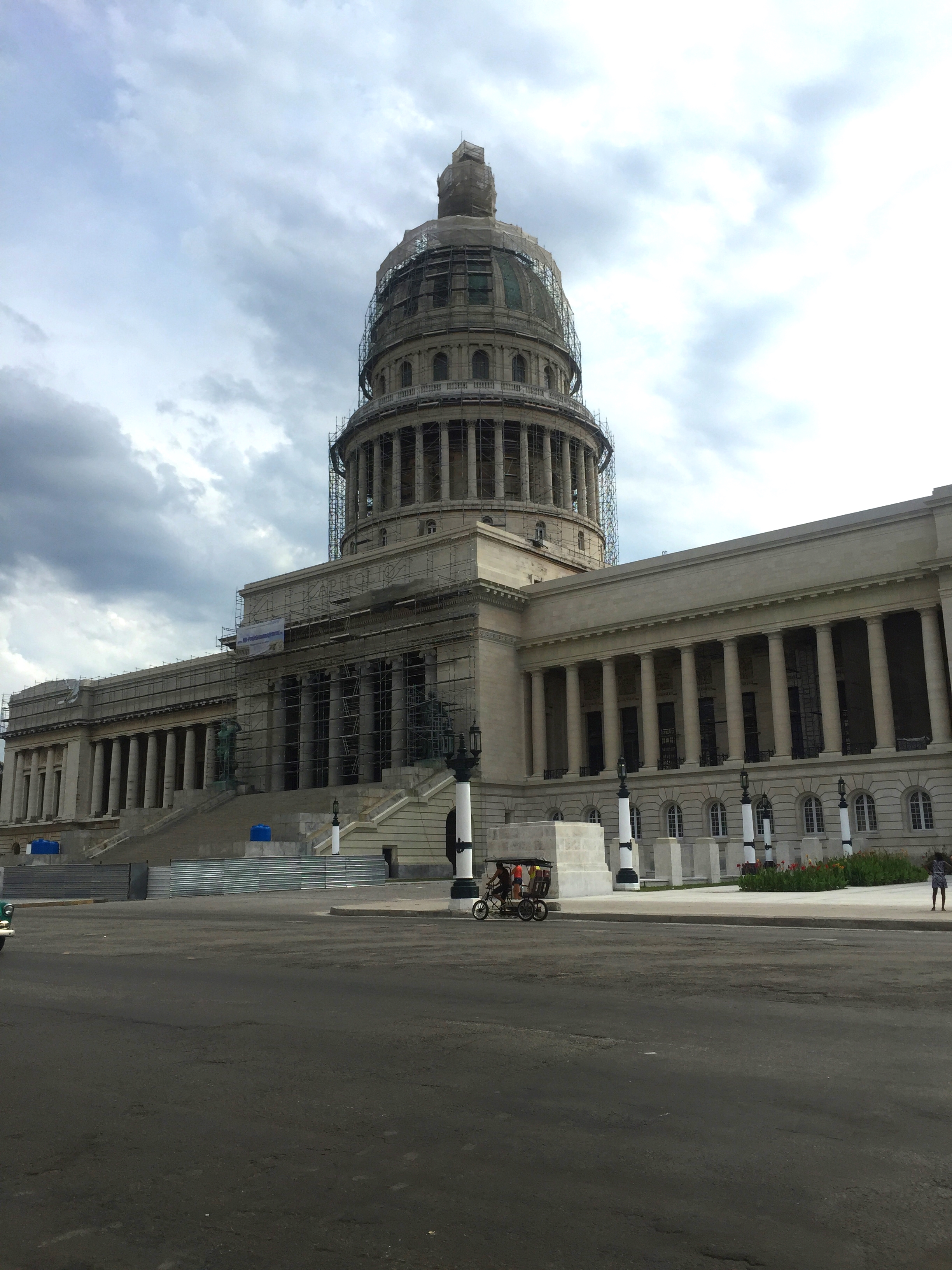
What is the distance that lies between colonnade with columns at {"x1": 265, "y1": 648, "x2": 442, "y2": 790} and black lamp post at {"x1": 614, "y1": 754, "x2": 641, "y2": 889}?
2525cm

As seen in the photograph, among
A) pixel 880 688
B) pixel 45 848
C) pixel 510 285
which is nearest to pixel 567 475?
pixel 510 285

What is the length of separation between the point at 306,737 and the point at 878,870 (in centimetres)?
4138

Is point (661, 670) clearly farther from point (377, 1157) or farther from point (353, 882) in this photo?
point (377, 1157)

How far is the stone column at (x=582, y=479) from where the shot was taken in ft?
284

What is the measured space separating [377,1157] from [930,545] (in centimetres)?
5227

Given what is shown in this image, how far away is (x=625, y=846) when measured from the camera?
124 ft

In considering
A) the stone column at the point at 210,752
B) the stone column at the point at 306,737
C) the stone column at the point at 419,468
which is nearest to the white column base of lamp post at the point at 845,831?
the stone column at the point at 306,737

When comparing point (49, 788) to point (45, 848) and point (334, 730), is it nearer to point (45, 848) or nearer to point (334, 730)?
point (45, 848)

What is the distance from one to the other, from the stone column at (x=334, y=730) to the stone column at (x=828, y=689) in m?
30.0

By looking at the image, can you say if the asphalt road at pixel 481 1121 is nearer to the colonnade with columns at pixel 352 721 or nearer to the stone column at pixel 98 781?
the colonnade with columns at pixel 352 721

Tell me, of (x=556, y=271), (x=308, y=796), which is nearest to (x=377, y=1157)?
(x=308, y=796)

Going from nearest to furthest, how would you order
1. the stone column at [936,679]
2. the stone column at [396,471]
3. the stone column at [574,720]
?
the stone column at [936,679] < the stone column at [574,720] < the stone column at [396,471]

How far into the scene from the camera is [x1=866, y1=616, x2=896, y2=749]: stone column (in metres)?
52.6

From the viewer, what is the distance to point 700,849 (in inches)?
1758
